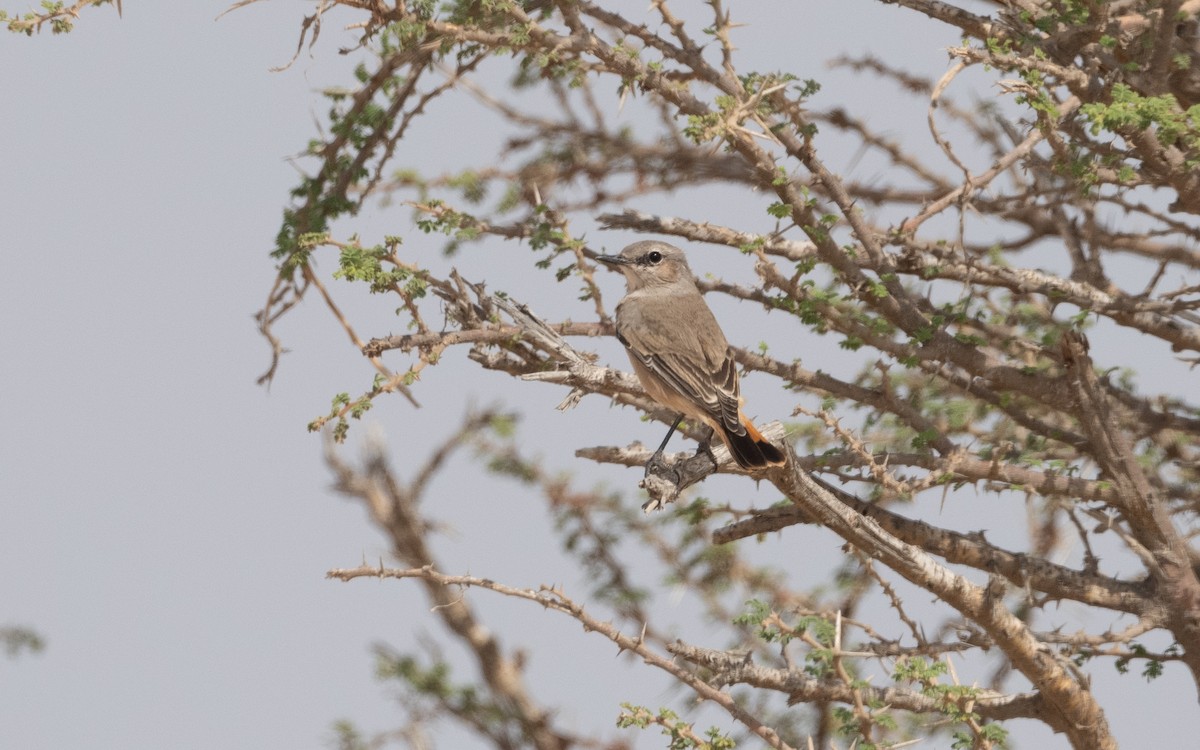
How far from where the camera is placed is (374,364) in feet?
18.2

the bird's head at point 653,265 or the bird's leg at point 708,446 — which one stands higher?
the bird's head at point 653,265

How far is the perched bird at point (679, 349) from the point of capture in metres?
5.29

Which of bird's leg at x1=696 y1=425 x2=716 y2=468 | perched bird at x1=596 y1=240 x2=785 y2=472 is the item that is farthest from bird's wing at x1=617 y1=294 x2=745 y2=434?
bird's leg at x1=696 y1=425 x2=716 y2=468

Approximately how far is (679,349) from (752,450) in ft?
4.14

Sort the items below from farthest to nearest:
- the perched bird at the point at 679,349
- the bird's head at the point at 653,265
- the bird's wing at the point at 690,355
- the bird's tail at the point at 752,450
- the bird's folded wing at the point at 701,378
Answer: the bird's head at the point at 653,265 < the bird's wing at the point at 690,355 < the bird's folded wing at the point at 701,378 < the perched bird at the point at 679,349 < the bird's tail at the point at 752,450

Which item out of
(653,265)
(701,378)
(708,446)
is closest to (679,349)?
(701,378)

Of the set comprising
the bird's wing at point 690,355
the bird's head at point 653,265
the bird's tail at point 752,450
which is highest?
the bird's head at point 653,265

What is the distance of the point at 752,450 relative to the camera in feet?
16.5

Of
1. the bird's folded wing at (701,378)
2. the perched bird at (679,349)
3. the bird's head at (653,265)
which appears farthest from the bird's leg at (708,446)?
the bird's head at (653,265)

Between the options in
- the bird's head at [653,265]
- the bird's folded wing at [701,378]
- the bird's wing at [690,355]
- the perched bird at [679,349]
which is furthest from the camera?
the bird's head at [653,265]

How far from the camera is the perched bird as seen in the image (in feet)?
17.4

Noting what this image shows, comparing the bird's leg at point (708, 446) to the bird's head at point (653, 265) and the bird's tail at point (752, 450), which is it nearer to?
the bird's tail at point (752, 450)

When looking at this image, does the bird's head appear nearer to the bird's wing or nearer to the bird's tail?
the bird's wing

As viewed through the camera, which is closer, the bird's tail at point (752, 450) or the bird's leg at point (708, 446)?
the bird's tail at point (752, 450)
